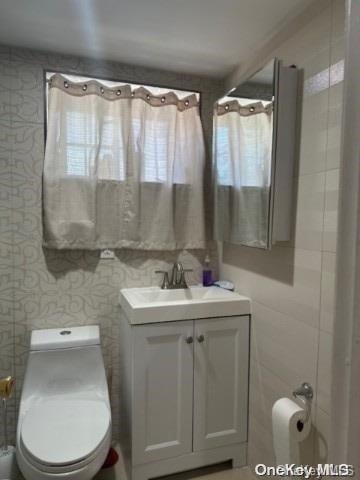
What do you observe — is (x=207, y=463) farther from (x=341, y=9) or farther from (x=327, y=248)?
(x=341, y=9)

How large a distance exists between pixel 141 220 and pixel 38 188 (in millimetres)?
645

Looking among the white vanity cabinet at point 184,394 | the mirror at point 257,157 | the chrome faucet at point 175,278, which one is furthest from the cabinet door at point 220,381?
the mirror at point 257,157

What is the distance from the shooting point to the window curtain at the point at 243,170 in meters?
1.67

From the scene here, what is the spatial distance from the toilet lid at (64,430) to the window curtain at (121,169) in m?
0.87

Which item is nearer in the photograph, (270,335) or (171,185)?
(270,335)

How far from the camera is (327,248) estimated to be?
137 cm

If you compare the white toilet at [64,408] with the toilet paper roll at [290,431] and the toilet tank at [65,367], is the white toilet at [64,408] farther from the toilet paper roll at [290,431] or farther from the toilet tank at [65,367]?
the toilet paper roll at [290,431]

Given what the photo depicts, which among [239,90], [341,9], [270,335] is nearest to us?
[341,9]

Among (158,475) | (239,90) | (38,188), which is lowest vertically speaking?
(158,475)

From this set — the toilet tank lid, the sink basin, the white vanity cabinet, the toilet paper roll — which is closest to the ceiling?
the sink basin

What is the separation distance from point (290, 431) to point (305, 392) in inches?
6.9

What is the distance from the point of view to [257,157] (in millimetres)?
1751

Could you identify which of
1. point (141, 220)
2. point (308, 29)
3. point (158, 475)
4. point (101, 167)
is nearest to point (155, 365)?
point (158, 475)

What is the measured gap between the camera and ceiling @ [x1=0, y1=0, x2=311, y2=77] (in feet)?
5.00
